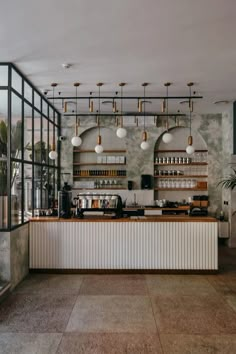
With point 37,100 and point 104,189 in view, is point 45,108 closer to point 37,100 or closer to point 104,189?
point 37,100

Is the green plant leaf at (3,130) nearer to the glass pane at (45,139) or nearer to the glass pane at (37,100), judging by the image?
the glass pane at (37,100)

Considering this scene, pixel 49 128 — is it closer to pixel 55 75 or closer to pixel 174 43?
pixel 55 75

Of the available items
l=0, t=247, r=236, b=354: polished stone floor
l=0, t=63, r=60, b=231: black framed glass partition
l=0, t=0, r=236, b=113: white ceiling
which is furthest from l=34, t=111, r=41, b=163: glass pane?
l=0, t=247, r=236, b=354: polished stone floor

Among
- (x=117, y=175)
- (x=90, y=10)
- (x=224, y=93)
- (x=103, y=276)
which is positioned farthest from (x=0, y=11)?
(x=117, y=175)

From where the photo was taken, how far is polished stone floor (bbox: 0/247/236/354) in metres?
3.00

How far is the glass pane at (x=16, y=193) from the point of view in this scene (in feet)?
15.4

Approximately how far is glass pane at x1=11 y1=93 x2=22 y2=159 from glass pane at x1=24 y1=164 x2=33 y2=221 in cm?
50

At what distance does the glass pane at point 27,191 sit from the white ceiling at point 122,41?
1572 millimetres

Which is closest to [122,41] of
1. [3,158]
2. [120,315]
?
[3,158]

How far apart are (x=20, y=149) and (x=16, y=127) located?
36 centimetres

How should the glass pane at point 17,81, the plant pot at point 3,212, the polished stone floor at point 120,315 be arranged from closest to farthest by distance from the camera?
the polished stone floor at point 120,315
the plant pot at point 3,212
the glass pane at point 17,81

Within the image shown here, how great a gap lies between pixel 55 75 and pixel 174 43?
2.13m

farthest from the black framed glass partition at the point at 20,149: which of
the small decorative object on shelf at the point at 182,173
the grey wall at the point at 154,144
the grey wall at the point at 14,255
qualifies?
the small decorative object on shelf at the point at 182,173

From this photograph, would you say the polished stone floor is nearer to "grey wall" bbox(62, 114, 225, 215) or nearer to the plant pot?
the plant pot
